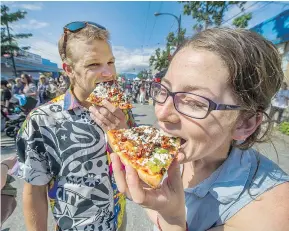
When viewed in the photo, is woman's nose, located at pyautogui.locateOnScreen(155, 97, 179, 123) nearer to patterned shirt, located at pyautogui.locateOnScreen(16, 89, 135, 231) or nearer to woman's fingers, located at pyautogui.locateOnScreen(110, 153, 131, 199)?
woman's fingers, located at pyautogui.locateOnScreen(110, 153, 131, 199)

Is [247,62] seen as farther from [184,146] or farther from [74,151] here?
[74,151]

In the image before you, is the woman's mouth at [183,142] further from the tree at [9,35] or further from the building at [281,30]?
the tree at [9,35]

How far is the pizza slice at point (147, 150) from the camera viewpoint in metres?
1.23

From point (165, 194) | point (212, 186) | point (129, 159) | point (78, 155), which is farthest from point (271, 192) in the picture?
point (78, 155)

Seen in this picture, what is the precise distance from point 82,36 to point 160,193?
138 centimetres

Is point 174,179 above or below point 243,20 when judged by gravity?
below

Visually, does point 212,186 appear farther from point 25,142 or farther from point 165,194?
point 25,142

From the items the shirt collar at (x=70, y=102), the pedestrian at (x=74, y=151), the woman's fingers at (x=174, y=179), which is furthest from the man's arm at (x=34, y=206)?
the woman's fingers at (x=174, y=179)

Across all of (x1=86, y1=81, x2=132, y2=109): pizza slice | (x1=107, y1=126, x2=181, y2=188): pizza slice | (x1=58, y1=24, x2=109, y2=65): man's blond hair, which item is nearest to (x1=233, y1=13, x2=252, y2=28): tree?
(x1=86, y1=81, x2=132, y2=109): pizza slice

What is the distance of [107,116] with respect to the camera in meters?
1.70

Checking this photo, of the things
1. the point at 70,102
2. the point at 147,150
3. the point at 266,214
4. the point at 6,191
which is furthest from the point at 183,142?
the point at 6,191

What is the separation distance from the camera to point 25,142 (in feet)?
4.92

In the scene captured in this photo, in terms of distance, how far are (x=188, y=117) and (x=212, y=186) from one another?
1.61ft

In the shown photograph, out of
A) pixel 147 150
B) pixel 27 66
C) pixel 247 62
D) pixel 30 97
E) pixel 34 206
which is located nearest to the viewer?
pixel 247 62
